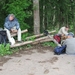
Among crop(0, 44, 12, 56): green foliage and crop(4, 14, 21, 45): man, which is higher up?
crop(4, 14, 21, 45): man

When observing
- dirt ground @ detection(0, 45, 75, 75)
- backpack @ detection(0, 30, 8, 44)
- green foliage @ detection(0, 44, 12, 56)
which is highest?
backpack @ detection(0, 30, 8, 44)

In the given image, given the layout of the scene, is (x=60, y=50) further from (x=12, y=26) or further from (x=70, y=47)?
(x=12, y=26)

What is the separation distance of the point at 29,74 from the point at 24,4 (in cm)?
678

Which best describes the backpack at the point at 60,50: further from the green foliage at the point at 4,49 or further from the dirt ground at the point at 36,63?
the green foliage at the point at 4,49

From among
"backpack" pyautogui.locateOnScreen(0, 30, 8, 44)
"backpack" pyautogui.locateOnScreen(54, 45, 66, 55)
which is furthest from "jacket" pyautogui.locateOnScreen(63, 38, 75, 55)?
"backpack" pyautogui.locateOnScreen(0, 30, 8, 44)

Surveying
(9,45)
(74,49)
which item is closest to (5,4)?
(9,45)

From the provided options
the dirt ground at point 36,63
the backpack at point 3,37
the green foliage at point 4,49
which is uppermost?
the backpack at point 3,37

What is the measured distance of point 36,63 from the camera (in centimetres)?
895

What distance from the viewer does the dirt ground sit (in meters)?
7.81

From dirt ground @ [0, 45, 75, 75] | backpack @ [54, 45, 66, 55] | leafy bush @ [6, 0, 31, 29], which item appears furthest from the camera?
leafy bush @ [6, 0, 31, 29]

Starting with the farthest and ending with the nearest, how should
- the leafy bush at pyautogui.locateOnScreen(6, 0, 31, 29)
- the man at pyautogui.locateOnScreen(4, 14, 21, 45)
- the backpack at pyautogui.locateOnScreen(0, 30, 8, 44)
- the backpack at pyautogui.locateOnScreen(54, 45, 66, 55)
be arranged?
the leafy bush at pyautogui.locateOnScreen(6, 0, 31, 29) < the man at pyautogui.locateOnScreen(4, 14, 21, 45) < the backpack at pyautogui.locateOnScreen(0, 30, 8, 44) < the backpack at pyautogui.locateOnScreen(54, 45, 66, 55)

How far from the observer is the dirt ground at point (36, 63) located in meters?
7.81

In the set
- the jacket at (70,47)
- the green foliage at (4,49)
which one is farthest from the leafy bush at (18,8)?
the jacket at (70,47)

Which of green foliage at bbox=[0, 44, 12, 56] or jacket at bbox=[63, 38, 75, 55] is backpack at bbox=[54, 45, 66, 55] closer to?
jacket at bbox=[63, 38, 75, 55]
